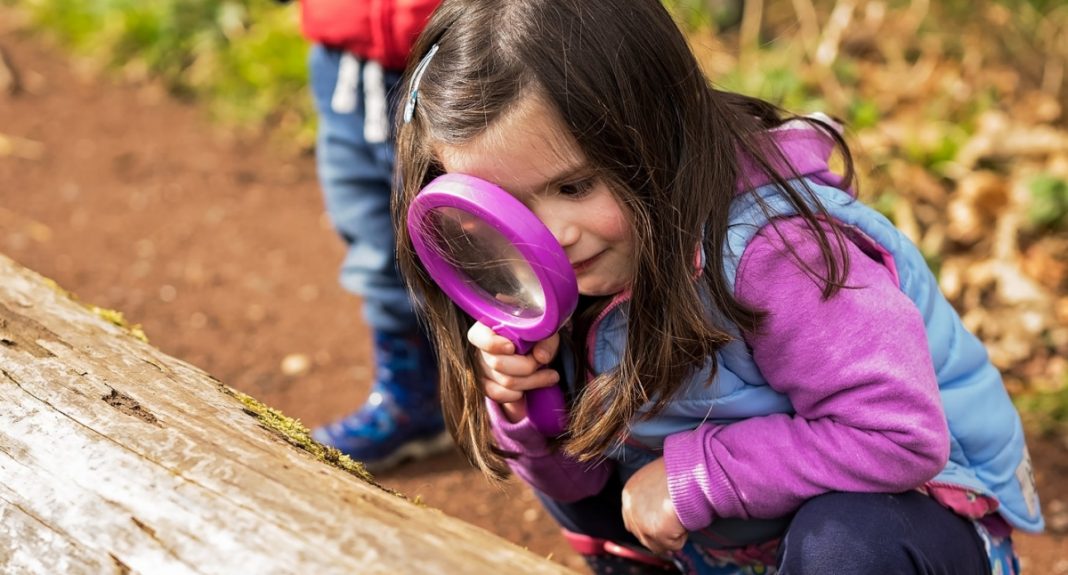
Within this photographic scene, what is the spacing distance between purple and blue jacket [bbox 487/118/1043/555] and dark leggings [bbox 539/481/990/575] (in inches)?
1.2

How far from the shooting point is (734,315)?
1.62m

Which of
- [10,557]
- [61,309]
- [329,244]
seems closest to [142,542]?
[10,557]

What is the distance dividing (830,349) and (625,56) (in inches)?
19.7

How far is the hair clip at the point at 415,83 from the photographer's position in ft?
5.39

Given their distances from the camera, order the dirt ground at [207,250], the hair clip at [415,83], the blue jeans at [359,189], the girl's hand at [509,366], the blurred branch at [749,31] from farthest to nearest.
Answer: the blurred branch at [749,31]
the dirt ground at [207,250]
the blue jeans at [359,189]
the girl's hand at [509,366]
the hair clip at [415,83]

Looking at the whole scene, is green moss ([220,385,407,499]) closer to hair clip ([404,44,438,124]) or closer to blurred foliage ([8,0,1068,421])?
hair clip ([404,44,438,124])

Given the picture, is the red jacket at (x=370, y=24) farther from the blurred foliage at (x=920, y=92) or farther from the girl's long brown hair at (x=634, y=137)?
the girl's long brown hair at (x=634, y=137)

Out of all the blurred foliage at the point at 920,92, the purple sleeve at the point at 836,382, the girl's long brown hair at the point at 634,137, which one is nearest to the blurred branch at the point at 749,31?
the blurred foliage at the point at 920,92

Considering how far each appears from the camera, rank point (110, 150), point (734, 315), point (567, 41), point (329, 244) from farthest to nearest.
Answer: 1. point (110, 150)
2. point (329, 244)
3. point (734, 315)
4. point (567, 41)

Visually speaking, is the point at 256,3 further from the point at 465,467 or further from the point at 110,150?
the point at 465,467

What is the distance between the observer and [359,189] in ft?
9.45

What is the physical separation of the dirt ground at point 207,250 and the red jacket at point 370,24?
1.11 meters

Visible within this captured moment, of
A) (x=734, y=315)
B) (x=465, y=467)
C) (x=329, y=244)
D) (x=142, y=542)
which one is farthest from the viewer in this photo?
(x=329, y=244)

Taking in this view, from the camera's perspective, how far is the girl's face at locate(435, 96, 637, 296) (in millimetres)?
1528
